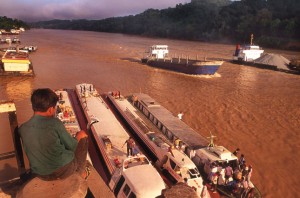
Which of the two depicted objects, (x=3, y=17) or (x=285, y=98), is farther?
(x=3, y=17)

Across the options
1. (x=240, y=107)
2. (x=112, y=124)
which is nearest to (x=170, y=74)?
(x=240, y=107)

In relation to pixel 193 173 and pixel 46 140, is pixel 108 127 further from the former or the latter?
pixel 46 140

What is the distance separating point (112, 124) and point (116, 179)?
6.58m

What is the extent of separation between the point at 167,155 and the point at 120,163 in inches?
97.3

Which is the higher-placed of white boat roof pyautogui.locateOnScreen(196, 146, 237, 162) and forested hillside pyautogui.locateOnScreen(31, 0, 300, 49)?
forested hillside pyautogui.locateOnScreen(31, 0, 300, 49)

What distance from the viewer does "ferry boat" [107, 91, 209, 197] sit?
41.8ft

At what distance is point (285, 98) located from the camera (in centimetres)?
3222

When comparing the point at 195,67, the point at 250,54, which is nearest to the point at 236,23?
the point at 250,54

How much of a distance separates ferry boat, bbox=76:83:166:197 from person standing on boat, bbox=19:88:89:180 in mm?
3824

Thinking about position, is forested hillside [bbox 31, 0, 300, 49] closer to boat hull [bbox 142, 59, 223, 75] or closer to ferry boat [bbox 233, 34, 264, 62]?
ferry boat [bbox 233, 34, 264, 62]

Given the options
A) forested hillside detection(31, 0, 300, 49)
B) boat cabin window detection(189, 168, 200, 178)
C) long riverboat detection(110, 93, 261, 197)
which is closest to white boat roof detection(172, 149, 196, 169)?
boat cabin window detection(189, 168, 200, 178)

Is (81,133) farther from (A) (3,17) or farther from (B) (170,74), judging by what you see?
(A) (3,17)

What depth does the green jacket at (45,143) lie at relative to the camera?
14.5 feet

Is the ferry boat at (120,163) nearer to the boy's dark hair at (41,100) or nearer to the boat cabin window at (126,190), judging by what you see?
the boat cabin window at (126,190)
